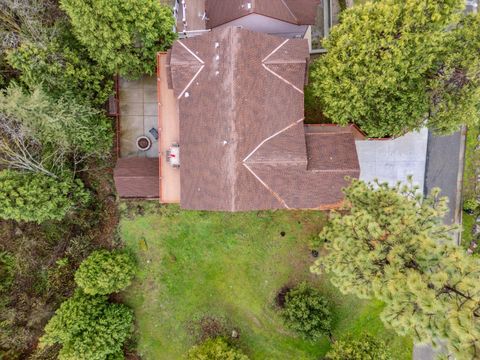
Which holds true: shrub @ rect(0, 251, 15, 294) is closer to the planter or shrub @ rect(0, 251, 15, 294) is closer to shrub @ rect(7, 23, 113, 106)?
the planter

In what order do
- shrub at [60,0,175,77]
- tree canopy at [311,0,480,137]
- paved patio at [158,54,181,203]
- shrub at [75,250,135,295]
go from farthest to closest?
1. shrub at [75,250,135,295]
2. paved patio at [158,54,181,203]
3. shrub at [60,0,175,77]
4. tree canopy at [311,0,480,137]

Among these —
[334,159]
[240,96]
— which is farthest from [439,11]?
[240,96]

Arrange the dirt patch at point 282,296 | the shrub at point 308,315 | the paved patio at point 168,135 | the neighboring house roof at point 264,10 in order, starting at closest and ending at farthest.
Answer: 1. the neighboring house roof at point 264,10
2. the shrub at point 308,315
3. the paved patio at point 168,135
4. the dirt patch at point 282,296

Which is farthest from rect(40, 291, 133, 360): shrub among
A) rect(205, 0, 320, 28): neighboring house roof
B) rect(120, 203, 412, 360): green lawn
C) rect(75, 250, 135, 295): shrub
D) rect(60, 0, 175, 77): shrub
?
rect(205, 0, 320, 28): neighboring house roof

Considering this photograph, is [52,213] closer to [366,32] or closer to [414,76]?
[366,32]

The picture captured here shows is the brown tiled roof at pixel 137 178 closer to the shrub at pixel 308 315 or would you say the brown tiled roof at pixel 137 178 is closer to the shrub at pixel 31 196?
the shrub at pixel 31 196

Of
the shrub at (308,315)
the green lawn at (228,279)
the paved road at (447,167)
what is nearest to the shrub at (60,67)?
the green lawn at (228,279)
